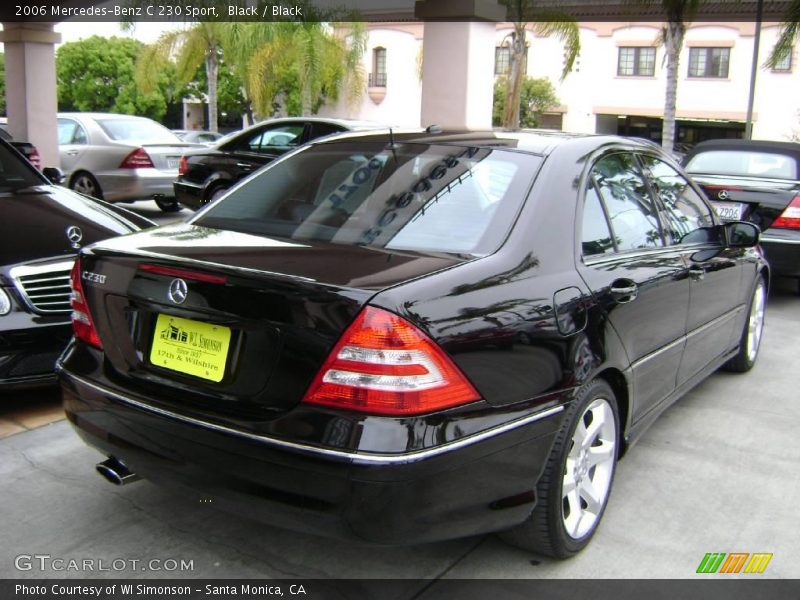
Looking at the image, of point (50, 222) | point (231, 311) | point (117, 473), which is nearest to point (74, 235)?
point (50, 222)

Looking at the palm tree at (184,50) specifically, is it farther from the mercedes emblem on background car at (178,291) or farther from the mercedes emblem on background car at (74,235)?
the mercedes emblem on background car at (178,291)

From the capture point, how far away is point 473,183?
3113 millimetres

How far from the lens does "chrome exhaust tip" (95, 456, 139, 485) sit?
290cm

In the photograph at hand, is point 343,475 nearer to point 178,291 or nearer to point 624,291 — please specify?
point 178,291

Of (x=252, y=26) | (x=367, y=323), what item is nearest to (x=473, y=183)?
(x=367, y=323)

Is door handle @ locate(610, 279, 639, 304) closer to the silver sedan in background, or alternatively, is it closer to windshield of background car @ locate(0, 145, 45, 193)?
windshield of background car @ locate(0, 145, 45, 193)

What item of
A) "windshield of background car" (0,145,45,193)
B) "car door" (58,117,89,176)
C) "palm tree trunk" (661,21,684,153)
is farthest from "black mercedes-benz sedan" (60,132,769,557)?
"palm tree trunk" (661,21,684,153)

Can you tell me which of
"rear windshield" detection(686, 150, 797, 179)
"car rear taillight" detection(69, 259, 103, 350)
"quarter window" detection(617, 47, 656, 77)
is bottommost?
"car rear taillight" detection(69, 259, 103, 350)

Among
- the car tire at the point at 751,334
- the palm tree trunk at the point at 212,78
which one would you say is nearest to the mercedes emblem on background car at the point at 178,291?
the car tire at the point at 751,334

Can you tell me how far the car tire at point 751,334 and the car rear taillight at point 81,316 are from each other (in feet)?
12.9

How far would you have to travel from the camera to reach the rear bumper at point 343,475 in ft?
7.65

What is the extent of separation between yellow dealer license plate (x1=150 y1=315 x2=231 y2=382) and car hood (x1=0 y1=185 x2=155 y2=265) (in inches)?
80.6

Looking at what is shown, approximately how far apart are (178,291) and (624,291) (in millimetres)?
1696

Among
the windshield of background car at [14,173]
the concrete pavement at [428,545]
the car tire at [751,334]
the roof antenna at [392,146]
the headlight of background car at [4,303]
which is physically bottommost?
the concrete pavement at [428,545]
